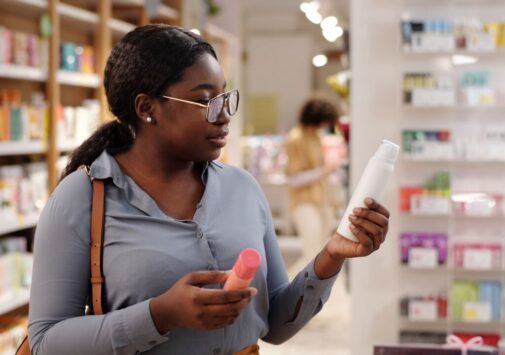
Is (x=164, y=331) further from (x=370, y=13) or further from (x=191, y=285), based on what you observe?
(x=370, y=13)

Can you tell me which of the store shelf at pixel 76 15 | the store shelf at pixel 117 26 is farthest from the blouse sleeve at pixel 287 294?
the store shelf at pixel 117 26

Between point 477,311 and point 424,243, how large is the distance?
54 centimetres

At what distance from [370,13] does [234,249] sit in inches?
169

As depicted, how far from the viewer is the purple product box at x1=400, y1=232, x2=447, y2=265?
5.56 metres

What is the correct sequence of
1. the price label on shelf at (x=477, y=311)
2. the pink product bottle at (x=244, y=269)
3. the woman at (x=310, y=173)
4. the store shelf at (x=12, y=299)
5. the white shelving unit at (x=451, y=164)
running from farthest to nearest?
1. the woman at (x=310, y=173)
2. the white shelving unit at (x=451, y=164)
3. the price label on shelf at (x=477, y=311)
4. the store shelf at (x=12, y=299)
5. the pink product bottle at (x=244, y=269)

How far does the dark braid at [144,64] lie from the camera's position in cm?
179

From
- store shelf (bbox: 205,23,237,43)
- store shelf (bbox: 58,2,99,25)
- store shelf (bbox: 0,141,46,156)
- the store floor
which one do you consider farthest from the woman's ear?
store shelf (bbox: 205,23,237,43)

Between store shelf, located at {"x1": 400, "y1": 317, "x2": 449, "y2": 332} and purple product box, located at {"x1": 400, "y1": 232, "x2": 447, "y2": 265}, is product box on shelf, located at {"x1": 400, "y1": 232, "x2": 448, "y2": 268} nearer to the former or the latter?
purple product box, located at {"x1": 400, "y1": 232, "x2": 447, "y2": 265}

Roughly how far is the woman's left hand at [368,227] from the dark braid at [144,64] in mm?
472

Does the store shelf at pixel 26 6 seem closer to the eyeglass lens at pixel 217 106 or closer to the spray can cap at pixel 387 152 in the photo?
the eyeglass lens at pixel 217 106

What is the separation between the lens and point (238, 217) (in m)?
1.86

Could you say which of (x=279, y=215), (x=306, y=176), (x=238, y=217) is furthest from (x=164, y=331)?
(x=279, y=215)

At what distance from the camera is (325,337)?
273 inches

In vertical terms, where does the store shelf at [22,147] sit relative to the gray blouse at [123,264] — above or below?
above
